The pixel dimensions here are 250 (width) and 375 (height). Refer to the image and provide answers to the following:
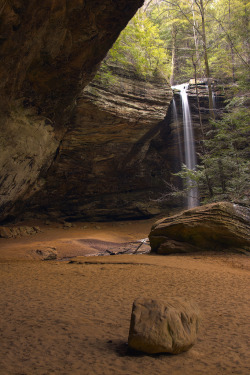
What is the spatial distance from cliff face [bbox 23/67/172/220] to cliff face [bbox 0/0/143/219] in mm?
2644

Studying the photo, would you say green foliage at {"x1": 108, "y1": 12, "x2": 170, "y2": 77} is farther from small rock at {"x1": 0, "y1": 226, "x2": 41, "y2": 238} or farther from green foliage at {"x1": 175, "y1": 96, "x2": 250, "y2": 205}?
small rock at {"x1": 0, "y1": 226, "x2": 41, "y2": 238}

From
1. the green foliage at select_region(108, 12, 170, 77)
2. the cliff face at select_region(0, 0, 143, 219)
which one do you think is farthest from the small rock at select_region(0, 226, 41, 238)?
the green foliage at select_region(108, 12, 170, 77)

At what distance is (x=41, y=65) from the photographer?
7.92 m

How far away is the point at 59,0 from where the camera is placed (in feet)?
19.9

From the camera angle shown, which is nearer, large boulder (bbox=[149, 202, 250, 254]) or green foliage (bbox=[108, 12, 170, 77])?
large boulder (bbox=[149, 202, 250, 254])

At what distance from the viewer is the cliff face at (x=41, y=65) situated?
6180 millimetres

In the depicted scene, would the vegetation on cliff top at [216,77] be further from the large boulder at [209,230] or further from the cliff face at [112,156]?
the large boulder at [209,230]

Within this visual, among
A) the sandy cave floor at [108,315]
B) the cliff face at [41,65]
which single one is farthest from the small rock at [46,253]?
the cliff face at [41,65]

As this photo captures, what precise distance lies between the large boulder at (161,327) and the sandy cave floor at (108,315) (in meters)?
0.09

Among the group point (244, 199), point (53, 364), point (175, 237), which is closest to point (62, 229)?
point (175, 237)

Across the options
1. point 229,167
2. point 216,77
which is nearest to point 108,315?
point 229,167

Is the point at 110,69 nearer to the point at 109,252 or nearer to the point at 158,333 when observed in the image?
the point at 109,252

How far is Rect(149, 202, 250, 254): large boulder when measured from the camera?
7.80 meters

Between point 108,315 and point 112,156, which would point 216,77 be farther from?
point 108,315
